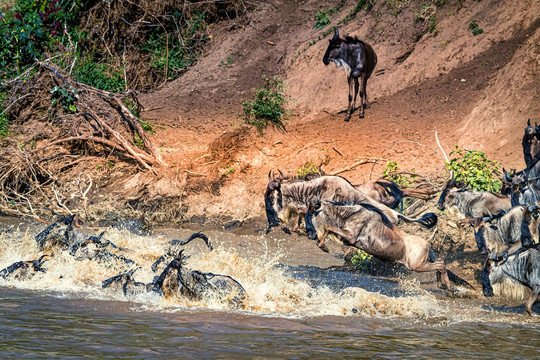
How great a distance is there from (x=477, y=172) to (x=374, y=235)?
127 inches

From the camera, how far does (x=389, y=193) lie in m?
9.43

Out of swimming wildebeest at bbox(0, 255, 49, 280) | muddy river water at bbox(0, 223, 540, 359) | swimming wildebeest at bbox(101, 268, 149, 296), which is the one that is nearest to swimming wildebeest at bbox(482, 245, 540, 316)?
muddy river water at bbox(0, 223, 540, 359)

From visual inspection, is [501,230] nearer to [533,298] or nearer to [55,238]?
[533,298]

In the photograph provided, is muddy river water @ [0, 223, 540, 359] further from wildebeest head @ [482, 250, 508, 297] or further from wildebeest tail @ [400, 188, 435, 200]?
wildebeest tail @ [400, 188, 435, 200]

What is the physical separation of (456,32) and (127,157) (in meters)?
8.01

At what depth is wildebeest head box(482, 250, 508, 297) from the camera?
7.36 meters

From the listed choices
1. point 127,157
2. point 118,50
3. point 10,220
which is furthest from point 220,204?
point 118,50

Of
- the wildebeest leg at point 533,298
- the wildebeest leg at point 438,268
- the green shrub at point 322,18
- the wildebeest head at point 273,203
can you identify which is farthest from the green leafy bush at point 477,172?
the green shrub at point 322,18

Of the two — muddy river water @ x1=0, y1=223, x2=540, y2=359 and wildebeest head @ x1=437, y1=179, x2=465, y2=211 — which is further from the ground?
wildebeest head @ x1=437, y1=179, x2=465, y2=211

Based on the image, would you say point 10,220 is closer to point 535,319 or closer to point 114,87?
point 114,87

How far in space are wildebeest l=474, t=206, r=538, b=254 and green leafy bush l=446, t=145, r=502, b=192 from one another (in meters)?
2.11

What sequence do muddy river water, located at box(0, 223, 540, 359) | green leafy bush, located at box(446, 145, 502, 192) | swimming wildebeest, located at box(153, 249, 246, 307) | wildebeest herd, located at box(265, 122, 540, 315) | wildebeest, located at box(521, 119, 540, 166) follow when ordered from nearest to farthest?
muddy river water, located at box(0, 223, 540, 359) < swimming wildebeest, located at box(153, 249, 246, 307) < wildebeest herd, located at box(265, 122, 540, 315) < wildebeest, located at box(521, 119, 540, 166) < green leafy bush, located at box(446, 145, 502, 192)

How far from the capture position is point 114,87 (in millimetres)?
17875

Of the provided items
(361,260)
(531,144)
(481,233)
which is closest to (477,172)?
(531,144)
